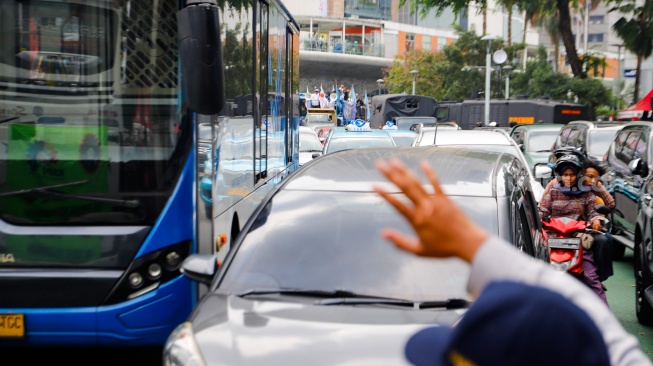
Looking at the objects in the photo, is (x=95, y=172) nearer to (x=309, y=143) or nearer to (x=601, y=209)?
(x=601, y=209)

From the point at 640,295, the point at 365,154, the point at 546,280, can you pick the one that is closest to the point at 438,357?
the point at 546,280

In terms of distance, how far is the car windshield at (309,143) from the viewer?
806 inches

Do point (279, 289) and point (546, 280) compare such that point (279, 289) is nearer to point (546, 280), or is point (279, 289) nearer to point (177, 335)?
point (177, 335)

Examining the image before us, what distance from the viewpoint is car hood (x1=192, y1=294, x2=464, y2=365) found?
380 centimetres

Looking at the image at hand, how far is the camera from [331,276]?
4.55m

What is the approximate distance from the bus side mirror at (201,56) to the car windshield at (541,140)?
55.9ft

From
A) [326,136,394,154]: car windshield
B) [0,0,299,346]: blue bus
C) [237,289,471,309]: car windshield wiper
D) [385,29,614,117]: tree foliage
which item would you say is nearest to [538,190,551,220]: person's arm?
[0,0,299,346]: blue bus

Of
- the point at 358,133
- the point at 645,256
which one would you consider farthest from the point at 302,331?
the point at 358,133

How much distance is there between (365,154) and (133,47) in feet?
5.41

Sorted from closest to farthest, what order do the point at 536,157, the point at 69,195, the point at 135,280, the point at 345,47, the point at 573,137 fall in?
the point at 135,280 → the point at 69,195 → the point at 573,137 → the point at 536,157 → the point at 345,47

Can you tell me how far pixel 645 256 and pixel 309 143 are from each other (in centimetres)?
1312

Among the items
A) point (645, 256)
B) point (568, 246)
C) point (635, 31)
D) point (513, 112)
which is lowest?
point (645, 256)

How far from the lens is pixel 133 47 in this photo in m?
6.20

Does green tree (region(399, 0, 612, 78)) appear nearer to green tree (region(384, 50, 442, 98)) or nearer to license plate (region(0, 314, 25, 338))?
license plate (region(0, 314, 25, 338))
